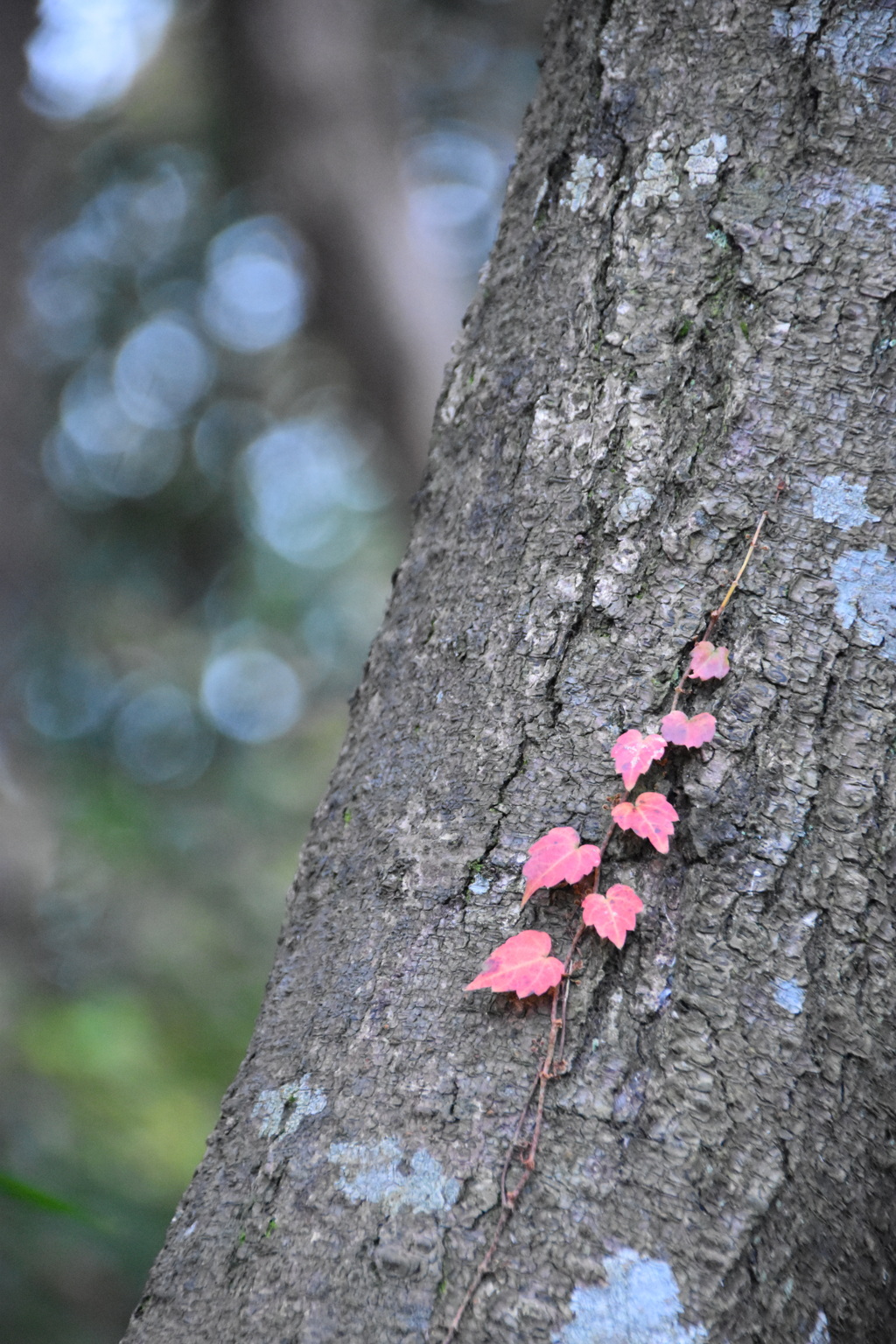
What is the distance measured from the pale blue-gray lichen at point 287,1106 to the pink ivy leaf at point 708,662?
0.51m

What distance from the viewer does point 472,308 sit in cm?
111

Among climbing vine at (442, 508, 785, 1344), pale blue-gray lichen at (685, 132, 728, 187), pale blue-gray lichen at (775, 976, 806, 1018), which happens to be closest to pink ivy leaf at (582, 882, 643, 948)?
climbing vine at (442, 508, 785, 1344)

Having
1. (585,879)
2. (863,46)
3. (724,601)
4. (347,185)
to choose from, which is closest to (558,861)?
(585,879)

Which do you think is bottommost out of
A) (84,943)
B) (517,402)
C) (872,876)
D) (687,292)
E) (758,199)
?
(84,943)

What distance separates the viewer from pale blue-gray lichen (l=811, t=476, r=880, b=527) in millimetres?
856

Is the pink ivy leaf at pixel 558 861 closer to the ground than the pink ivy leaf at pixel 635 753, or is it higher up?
closer to the ground

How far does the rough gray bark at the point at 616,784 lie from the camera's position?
71 cm

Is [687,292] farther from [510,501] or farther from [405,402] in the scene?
[405,402]

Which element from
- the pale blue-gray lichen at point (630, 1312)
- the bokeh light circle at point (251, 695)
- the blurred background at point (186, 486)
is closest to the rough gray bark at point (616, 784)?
the pale blue-gray lichen at point (630, 1312)

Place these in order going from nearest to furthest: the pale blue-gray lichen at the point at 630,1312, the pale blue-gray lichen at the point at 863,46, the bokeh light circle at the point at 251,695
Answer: the pale blue-gray lichen at the point at 630,1312
the pale blue-gray lichen at the point at 863,46
the bokeh light circle at the point at 251,695

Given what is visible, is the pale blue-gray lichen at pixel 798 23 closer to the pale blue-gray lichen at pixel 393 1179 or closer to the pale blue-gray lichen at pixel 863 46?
the pale blue-gray lichen at pixel 863 46

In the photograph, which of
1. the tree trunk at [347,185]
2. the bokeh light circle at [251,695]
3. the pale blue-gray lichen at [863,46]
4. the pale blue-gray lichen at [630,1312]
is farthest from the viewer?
the bokeh light circle at [251,695]

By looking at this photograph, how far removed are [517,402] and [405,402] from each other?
2.84m

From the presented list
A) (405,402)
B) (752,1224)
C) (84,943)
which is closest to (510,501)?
(752,1224)
